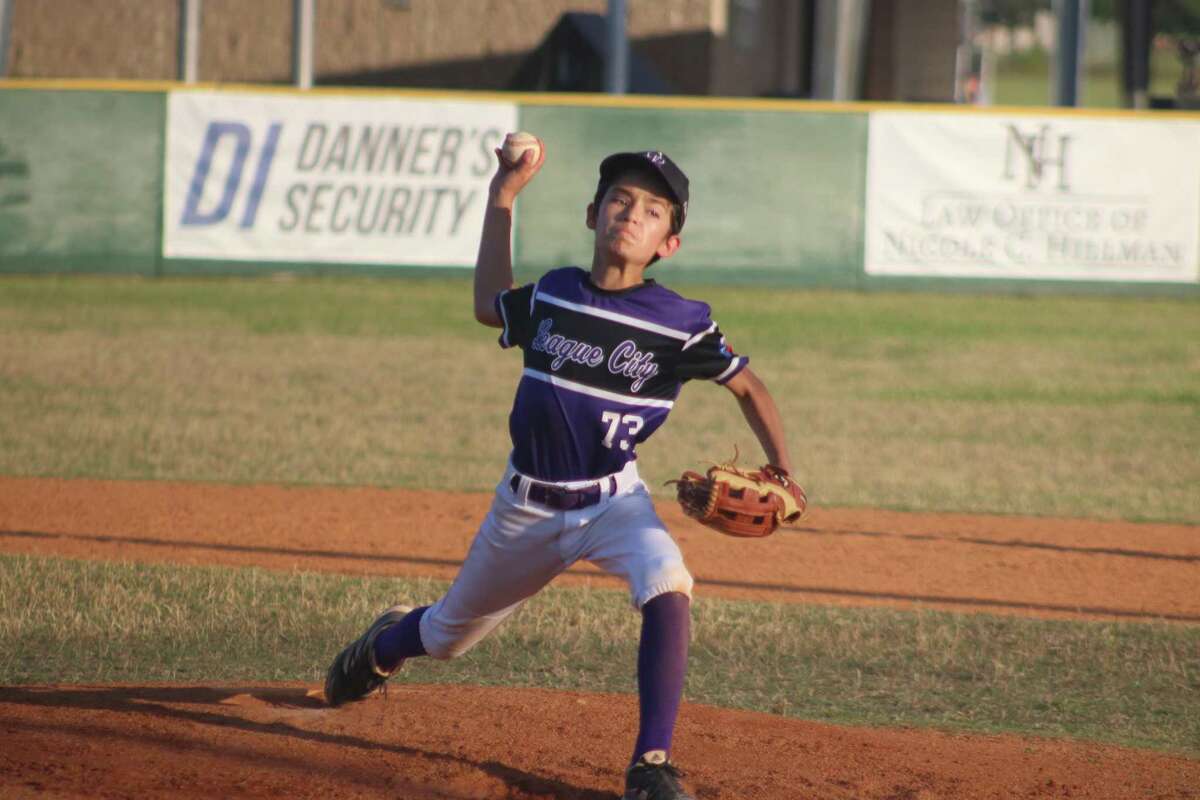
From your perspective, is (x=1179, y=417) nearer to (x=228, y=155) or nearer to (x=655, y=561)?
(x=655, y=561)

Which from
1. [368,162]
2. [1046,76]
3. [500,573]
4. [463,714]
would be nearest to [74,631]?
[463,714]

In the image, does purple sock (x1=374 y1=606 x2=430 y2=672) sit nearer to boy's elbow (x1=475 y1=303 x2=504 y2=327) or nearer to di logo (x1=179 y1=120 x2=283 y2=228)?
boy's elbow (x1=475 y1=303 x2=504 y2=327)

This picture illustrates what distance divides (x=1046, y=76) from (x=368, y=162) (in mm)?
63098

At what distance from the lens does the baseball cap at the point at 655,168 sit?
160 inches

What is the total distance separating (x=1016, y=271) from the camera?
701 inches

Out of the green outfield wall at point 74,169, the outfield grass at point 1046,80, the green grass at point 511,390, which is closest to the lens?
the green grass at point 511,390

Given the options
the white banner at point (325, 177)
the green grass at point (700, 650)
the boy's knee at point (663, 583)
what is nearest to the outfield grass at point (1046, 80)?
the white banner at point (325, 177)

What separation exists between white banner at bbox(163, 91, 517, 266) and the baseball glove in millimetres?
13383

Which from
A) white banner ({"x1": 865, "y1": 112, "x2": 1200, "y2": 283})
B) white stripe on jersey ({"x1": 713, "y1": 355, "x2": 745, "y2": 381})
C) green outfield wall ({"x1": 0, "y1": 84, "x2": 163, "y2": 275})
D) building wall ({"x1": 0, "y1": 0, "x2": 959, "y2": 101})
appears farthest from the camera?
building wall ({"x1": 0, "y1": 0, "x2": 959, "y2": 101})

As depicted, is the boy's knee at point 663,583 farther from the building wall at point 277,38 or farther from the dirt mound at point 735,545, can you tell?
the building wall at point 277,38

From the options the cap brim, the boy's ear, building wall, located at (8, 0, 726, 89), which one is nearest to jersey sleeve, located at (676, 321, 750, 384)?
the boy's ear

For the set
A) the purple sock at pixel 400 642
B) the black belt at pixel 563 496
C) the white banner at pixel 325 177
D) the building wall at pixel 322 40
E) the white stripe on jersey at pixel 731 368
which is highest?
the building wall at pixel 322 40

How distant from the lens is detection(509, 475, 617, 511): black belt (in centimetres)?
414

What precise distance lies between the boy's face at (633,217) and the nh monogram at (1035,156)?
1423 centimetres
